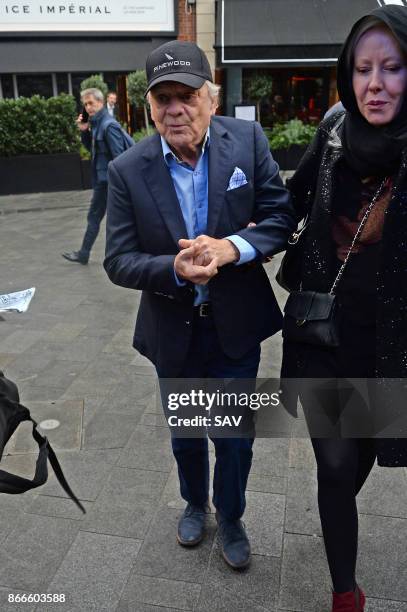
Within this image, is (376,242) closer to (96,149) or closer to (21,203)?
(96,149)

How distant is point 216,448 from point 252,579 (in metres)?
0.51

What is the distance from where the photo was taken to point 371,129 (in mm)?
1770

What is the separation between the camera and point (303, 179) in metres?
2.15

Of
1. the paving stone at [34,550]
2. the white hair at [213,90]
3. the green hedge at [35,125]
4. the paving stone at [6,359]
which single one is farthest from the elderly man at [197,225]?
the green hedge at [35,125]

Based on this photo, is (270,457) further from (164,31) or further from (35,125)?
(164,31)

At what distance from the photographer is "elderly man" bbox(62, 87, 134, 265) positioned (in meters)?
6.78

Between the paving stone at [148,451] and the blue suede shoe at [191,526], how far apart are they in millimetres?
446

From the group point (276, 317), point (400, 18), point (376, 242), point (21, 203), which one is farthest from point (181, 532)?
point (21, 203)

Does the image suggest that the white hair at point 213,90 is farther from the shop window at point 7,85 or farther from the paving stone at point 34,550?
the shop window at point 7,85

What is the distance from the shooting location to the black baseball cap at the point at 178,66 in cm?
192

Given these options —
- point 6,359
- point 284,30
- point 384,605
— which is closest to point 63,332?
point 6,359

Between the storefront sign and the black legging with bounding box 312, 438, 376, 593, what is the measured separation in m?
15.1

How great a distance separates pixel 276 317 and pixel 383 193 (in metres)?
0.67

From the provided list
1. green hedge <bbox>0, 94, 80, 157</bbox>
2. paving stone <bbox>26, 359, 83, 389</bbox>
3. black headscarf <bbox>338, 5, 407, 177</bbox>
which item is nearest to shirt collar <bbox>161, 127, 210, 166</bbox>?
black headscarf <bbox>338, 5, 407, 177</bbox>
